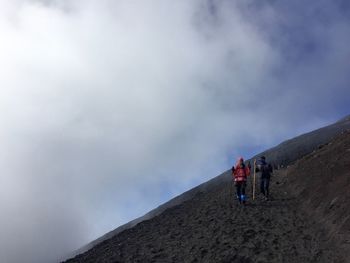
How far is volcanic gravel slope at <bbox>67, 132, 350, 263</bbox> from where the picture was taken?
17.3 metres

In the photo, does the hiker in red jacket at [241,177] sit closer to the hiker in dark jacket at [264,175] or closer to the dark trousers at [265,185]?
the hiker in dark jacket at [264,175]

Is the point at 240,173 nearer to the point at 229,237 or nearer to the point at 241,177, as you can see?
the point at 241,177

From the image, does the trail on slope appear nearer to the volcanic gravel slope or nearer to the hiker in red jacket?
the volcanic gravel slope

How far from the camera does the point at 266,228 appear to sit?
67.3 feet

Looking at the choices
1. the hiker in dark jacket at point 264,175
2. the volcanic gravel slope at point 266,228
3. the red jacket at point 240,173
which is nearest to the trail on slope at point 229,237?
the volcanic gravel slope at point 266,228

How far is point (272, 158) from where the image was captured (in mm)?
57469

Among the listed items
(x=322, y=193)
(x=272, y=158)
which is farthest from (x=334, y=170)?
(x=272, y=158)

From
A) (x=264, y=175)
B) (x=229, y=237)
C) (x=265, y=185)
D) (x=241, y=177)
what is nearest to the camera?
(x=229, y=237)

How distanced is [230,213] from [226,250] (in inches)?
242

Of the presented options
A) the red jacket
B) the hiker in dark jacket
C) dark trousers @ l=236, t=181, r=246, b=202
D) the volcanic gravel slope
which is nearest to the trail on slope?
the volcanic gravel slope

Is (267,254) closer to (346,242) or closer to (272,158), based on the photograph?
(346,242)

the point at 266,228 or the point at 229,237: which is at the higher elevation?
the point at 229,237

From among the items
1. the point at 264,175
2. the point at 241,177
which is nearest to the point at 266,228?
the point at 241,177

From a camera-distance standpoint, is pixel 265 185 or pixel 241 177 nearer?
pixel 241 177
